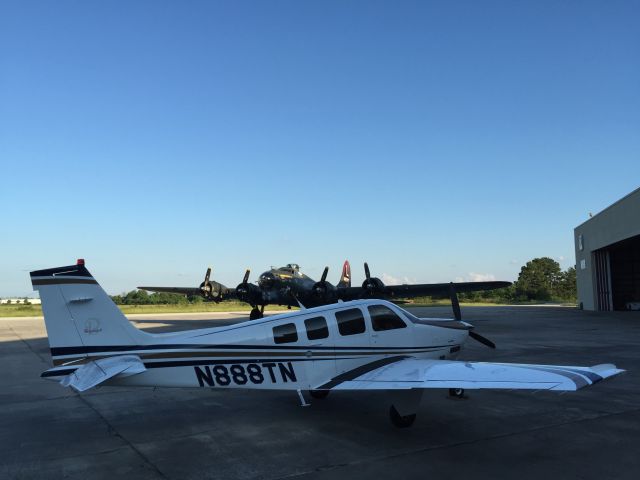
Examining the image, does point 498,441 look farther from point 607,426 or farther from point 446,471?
point 607,426

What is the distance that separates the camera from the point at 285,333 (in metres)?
8.61

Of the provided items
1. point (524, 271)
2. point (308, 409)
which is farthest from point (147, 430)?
point (524, 271)

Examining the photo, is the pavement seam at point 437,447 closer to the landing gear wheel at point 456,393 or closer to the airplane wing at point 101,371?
the landing gear wheel at point 456,393

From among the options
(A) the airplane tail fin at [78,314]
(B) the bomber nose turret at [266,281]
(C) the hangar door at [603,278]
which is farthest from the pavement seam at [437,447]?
(C) the hangar door at [603,278]

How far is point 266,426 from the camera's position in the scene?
8.57 meters

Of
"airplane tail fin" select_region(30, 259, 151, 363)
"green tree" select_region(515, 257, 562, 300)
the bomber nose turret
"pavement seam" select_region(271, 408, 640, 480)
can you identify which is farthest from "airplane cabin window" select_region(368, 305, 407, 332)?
"green tree" select_region(515, 257, 562, 300)

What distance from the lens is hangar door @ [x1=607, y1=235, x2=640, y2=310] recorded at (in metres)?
48.8

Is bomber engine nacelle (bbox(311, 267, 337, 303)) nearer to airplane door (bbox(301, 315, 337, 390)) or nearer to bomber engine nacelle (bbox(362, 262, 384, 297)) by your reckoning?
bomber engine nacelle (bbox(362, 262, 384, 297))

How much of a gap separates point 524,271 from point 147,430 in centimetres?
12916

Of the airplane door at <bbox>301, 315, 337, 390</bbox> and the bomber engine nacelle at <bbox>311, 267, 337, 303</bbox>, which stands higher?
the bomber engine nacelle at <bbox>311, 267, 337, 303</bbox>

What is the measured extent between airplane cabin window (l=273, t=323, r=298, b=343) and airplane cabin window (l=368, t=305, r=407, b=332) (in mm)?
1557

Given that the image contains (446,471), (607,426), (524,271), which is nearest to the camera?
(446,471)

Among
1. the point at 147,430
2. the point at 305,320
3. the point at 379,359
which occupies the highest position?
the point at 305,320

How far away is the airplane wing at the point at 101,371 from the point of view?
715 cm
